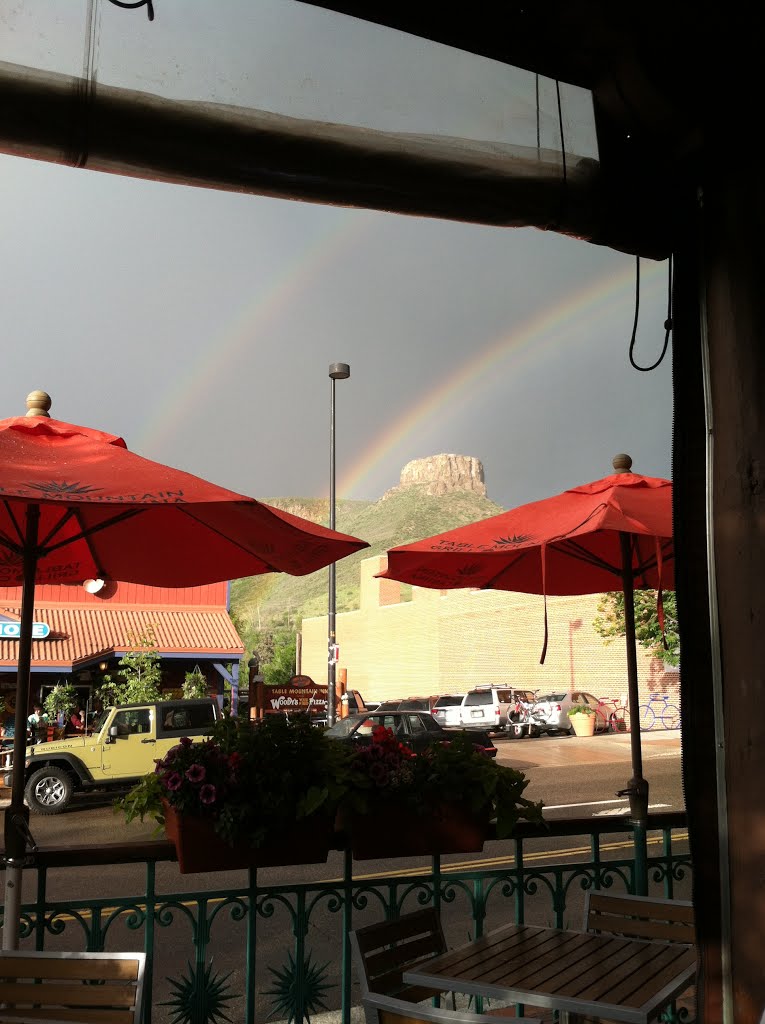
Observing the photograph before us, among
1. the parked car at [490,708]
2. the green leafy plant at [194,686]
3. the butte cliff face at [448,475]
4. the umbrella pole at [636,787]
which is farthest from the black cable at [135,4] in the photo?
the butte cliff face at [448,475]

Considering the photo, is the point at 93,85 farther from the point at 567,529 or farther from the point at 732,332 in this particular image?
the point at 567,529

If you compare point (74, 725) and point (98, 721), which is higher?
point (98, 721)

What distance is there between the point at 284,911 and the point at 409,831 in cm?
554

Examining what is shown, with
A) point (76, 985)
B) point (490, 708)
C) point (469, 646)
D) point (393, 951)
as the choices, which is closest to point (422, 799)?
point (393, 951)

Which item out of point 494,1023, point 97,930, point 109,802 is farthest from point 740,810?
point 109,802

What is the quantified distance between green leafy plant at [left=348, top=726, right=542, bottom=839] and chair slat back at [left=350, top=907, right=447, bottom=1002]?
44 centimetres

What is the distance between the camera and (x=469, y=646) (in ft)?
148

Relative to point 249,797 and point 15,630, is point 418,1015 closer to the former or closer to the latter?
point 249,797

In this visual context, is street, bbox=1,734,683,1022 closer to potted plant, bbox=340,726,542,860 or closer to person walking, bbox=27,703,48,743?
potted plant, bbox=340,726,542,860

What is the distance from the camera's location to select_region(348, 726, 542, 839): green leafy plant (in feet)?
12.3

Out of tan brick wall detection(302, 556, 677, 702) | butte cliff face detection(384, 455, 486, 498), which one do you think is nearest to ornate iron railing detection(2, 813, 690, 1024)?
tan brick wall detection(302, 556, 677, 702)

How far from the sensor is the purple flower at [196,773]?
3.54 metres

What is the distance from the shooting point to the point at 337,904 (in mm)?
3840

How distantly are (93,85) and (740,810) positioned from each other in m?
2.77
